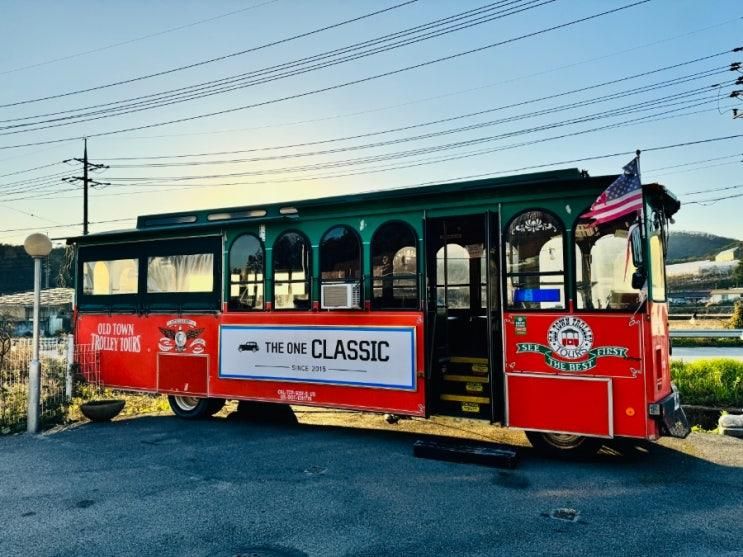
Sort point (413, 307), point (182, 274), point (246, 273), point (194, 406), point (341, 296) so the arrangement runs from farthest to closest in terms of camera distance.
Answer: point (194, 406) < point (182, 274) < point (246, 273) < point (341, 296) < point (413, 307)

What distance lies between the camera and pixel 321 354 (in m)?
7.80

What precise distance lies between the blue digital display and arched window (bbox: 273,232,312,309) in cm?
303

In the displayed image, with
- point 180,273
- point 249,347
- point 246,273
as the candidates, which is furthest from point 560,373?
point 180,273

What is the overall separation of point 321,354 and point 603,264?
391cm

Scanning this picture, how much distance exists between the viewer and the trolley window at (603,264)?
20.0ft

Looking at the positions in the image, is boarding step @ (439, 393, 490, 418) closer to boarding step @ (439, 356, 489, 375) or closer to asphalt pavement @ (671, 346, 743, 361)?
boarding step @ (439, 356, 489, 375)

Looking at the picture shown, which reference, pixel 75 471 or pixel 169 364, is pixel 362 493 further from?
pixel 169 364

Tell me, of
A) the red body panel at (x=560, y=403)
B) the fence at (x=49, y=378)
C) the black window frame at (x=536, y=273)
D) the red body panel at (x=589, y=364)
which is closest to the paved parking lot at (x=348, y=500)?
the red body panel at (x=560, y=403)

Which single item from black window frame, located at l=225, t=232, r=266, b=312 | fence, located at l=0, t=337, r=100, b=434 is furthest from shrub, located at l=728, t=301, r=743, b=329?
fence, located at l=0, t=337, r=100, b=434

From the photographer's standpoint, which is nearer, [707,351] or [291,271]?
[291,271]

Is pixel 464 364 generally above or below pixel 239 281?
below

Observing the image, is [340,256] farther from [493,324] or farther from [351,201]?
[493,324]

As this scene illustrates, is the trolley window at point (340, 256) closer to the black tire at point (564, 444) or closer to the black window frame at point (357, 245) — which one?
the black window frame at point (357, 245)

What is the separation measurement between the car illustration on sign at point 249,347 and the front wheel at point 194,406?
114 cm
